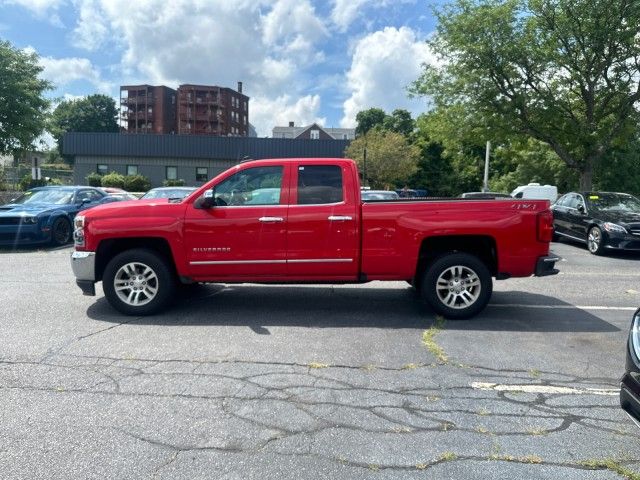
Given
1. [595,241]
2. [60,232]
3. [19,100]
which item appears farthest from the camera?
[19,100]

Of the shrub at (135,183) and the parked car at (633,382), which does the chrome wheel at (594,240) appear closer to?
the parked car at (633,382)

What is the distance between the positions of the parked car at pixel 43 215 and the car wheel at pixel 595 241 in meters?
13.4

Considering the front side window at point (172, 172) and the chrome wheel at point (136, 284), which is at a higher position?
the front side window at point (172, 172)

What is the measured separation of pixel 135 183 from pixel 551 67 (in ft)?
104

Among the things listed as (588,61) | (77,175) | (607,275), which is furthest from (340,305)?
(77,175)

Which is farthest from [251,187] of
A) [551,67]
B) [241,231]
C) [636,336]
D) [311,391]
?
[551,67]

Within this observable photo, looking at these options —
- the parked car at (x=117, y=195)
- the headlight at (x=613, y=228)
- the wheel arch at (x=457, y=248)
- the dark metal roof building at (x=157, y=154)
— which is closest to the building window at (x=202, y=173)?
the dark metal roof building at (x=157, y=154)

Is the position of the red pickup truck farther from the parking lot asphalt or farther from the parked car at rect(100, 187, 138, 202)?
the parked car at rect(100, 187, 138, 202)

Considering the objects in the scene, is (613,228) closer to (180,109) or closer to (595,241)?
(595,241)

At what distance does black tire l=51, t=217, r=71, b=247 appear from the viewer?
13.0 m

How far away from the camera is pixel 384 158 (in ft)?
119

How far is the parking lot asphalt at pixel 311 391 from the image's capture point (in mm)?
3156

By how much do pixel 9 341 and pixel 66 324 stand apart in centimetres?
73

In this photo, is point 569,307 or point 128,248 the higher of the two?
point 128,248
